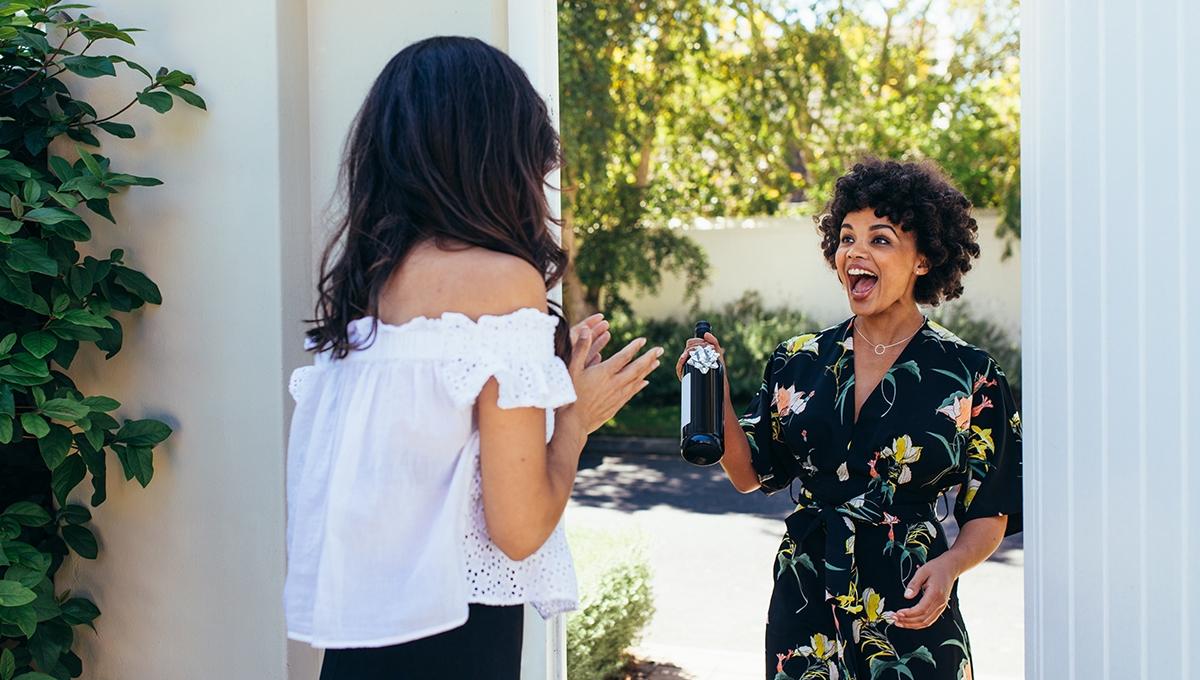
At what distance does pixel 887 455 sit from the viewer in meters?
2.32

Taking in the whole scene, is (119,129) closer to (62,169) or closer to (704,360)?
(62,169)

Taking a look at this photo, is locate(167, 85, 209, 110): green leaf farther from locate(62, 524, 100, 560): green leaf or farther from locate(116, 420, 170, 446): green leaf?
locate(62, 524, 100, 560): green leaf

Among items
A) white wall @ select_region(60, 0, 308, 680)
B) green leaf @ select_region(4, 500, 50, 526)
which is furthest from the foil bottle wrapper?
green leaf @ select_region(4, 500, 50, 526)

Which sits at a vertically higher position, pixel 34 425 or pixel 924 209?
pixel 924 209

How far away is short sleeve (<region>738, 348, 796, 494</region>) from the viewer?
8.41 ft

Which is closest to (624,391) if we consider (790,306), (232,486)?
(232,486)

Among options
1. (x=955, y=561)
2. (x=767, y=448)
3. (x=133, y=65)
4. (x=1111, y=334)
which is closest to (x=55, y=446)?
(x=133, y=65)

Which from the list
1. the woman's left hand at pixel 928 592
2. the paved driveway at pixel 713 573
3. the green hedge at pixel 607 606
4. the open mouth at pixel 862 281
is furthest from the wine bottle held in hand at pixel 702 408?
the paved driveway at pixel 713 573

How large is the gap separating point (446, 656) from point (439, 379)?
40 cm

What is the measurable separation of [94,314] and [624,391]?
1.41 meters

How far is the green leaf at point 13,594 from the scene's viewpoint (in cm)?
227

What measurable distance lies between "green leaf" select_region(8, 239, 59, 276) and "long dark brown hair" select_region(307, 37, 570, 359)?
3.39 ft

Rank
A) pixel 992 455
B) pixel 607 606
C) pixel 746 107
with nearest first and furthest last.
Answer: pixel 992 455 → pixel 607 606 → pixel 746 107

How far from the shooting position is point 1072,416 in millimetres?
1852
